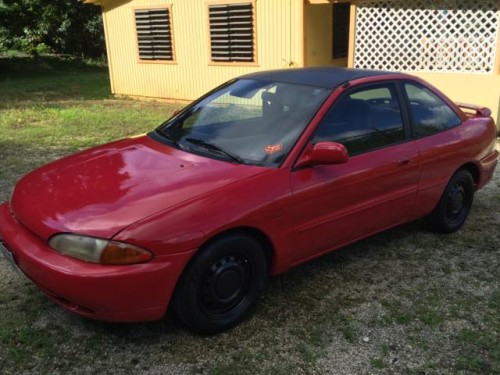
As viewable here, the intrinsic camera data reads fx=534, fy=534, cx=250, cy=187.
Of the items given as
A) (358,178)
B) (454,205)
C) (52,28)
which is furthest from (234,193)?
(52,28)

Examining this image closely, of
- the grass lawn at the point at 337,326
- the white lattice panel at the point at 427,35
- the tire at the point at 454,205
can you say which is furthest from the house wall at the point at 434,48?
the grass lawn at the point at 337,326

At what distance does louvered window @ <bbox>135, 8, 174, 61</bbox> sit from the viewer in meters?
12.7

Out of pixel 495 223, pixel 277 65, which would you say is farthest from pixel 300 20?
pixel 495 223

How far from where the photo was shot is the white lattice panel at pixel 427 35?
8.73 m

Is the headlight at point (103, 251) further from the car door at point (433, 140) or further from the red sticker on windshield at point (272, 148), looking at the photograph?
the car door at point (433, 140)

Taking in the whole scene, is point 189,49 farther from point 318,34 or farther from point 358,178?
point 358,178

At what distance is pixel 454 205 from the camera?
4.81 meters

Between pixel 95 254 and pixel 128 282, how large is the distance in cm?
23

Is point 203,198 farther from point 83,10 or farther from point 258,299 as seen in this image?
point 83,10

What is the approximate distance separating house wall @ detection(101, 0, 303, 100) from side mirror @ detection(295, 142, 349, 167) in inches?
295

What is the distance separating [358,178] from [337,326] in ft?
3.42

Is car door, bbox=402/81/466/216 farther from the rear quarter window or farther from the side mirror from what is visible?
the side mirror

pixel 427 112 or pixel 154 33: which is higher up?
pixel 154 33

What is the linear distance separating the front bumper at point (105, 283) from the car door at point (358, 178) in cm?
99
